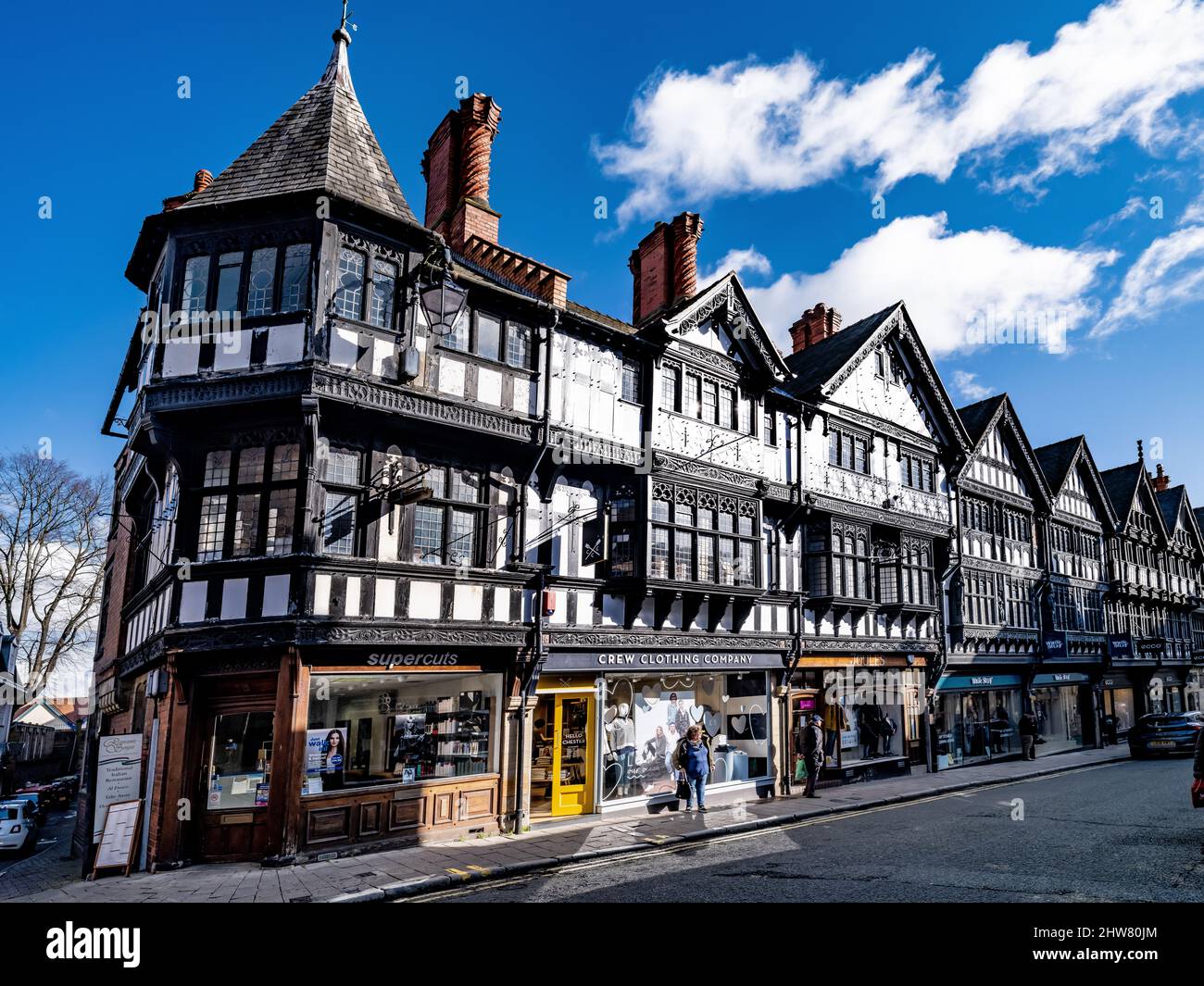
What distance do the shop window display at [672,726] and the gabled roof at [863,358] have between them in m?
8.74

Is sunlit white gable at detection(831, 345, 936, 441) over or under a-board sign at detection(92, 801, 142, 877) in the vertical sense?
over

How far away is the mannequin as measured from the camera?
16.6 metres

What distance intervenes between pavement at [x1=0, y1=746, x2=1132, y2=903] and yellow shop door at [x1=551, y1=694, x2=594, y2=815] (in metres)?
0.47

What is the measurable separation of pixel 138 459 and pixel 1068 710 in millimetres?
37642

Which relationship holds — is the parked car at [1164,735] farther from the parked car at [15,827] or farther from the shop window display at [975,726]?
the parked car at [15,827]

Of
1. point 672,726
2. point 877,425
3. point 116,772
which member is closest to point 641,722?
point 672,726

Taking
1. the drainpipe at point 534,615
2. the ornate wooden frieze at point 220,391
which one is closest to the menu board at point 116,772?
the ornate wooden frieze at point 220,391

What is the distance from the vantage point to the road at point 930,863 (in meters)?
9.20

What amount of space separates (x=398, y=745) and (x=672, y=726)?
6.93 metres

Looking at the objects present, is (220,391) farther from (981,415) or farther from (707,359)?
(981,415)

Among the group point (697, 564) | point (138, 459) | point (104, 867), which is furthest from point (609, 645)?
point (138, 459)

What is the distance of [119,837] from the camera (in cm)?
1190

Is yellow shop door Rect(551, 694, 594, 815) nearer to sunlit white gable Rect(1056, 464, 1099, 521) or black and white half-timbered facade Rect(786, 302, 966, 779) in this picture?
black and white half-timbered facade Rect(786, 302, 966, 779)

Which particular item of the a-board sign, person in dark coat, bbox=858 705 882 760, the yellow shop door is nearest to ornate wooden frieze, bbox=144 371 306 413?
the a-board sign
